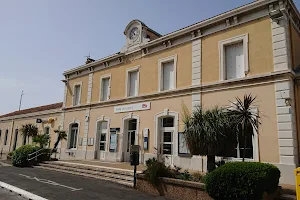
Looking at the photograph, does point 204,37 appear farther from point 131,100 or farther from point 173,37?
point 131,100

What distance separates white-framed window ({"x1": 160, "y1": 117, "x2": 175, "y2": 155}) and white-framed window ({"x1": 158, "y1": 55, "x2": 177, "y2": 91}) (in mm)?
1730

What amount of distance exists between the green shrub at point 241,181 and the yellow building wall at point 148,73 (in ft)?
20.9

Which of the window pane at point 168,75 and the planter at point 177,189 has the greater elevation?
the window pane at point 168,75

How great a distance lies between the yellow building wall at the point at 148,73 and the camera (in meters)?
12.1

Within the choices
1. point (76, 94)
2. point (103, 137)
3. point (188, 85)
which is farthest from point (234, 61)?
point (76, 94)

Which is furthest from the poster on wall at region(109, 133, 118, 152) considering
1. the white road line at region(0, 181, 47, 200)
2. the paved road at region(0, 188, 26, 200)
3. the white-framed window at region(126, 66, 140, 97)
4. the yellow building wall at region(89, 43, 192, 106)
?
the paved road at region(0, 188, 26, 200)

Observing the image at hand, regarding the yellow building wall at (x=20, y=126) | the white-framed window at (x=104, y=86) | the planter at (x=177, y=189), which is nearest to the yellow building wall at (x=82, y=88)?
the white-framed window at (x=104, y=86)

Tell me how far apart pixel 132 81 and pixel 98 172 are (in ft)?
20.5

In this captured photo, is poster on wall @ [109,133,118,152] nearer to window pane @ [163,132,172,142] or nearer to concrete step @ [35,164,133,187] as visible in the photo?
concrete step @ [35,164,133,187]

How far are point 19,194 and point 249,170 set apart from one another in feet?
21.5

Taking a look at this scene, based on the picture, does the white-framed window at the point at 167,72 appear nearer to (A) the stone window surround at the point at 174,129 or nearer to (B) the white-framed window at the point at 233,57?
(A) the stone window surround at the point at 174,129

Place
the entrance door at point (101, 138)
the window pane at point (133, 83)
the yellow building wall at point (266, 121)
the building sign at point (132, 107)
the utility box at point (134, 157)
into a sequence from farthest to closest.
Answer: the entrance door at point (101, 138) → the window pane at point (133, 83) → the building sign at point (132, 107) → the yellow building wall at point (266, 121) → the utility box at point (134, 157)

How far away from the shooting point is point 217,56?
10961 millimetres

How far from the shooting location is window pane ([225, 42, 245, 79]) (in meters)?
10.4
